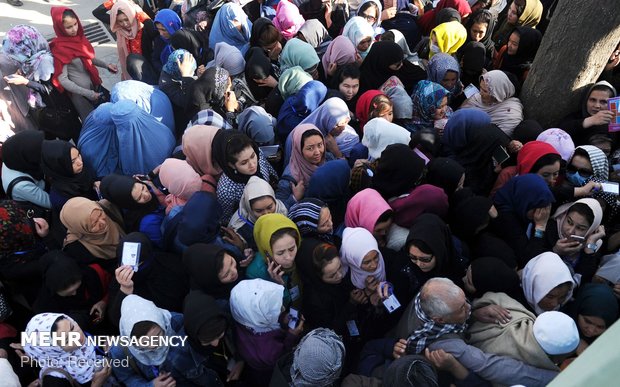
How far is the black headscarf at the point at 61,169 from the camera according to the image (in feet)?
11.7

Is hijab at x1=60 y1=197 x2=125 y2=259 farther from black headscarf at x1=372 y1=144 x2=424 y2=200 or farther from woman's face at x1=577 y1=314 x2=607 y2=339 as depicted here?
woman's face at x1=577 y1=314 x2=607 y2=339

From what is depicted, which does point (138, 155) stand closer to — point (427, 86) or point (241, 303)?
point (241, 303)

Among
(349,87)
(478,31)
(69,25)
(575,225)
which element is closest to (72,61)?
(69,25)

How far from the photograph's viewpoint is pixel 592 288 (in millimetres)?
2678

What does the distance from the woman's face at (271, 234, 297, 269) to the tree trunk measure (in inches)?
102

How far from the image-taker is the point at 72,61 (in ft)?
15.5

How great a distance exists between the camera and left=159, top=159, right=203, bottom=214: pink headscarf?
354 centimetres

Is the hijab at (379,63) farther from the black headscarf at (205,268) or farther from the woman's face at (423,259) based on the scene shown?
the black headscarf at (205,268)

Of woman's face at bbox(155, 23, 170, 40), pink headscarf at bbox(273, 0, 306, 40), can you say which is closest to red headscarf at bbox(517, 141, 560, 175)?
pink headscarf at bbox(273, 0, 306, 40)

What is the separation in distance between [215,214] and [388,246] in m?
1.33

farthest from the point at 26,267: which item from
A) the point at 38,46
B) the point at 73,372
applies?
the point at 38,46

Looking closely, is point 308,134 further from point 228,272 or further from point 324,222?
point 228,272

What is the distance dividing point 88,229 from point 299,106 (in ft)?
7.05

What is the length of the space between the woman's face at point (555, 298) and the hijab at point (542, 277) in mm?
21
